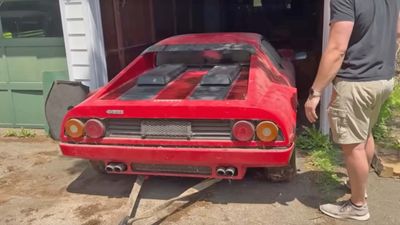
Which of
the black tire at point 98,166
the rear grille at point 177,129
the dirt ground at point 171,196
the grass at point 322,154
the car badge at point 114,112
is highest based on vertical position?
the car badge at point 114,112

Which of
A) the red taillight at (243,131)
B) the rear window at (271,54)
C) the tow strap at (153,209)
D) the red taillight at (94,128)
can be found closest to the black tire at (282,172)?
the tow strap at (153,209)

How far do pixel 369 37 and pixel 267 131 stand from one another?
0.97 metres

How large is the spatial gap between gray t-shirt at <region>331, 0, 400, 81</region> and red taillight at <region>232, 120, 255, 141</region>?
0.75 meters

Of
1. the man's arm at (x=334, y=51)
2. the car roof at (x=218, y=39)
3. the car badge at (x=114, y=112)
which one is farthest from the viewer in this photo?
the car roof at (x=218, y=39)

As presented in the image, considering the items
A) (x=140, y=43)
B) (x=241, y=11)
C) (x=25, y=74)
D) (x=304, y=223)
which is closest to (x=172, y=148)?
(x=304, y=223)

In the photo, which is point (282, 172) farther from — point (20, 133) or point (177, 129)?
point (20, 133)

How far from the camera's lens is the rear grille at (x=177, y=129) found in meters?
3.25

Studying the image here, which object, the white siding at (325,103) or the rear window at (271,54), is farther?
the white siding at (325,103)

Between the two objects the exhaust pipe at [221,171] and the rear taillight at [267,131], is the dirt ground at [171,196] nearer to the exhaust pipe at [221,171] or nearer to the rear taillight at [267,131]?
the exhaust pipe at [221,171]

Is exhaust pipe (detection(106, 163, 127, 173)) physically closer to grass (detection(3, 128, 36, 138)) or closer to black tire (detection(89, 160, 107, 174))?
black tire (detection(89, 160, 107, 174))

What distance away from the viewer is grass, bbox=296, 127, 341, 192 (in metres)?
3.93

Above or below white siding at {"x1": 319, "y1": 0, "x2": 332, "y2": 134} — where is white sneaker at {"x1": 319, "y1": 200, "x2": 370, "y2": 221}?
below

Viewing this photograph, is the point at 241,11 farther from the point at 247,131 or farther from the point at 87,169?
the point at 247,131

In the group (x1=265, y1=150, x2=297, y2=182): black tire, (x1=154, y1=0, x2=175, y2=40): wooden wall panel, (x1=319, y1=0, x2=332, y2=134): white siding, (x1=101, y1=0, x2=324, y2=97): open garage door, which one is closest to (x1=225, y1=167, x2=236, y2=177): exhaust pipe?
(x1=265, y1=150, x2=297, y2=182): black tire
